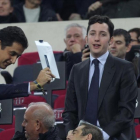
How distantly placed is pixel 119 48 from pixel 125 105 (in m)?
2.32

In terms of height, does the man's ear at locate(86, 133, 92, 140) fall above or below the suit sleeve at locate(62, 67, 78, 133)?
below

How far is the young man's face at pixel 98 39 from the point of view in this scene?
511cm

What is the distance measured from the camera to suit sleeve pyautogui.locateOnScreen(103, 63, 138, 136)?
4.83m

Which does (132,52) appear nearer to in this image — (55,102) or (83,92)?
(55,102)

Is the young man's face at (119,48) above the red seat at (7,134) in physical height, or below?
above

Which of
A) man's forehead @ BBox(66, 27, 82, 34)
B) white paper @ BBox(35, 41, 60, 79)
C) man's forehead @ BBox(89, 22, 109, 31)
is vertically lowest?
white paper @ BBox(35, 41, 60, 79)

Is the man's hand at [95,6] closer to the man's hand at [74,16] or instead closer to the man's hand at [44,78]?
the man's hand at [74,16]

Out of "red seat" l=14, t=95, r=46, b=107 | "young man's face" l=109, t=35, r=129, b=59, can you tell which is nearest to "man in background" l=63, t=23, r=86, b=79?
"young man's face" l=109, t=35, r=129, b=59

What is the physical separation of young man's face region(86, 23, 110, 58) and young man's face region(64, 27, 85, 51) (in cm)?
247

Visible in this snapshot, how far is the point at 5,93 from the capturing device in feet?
15.4

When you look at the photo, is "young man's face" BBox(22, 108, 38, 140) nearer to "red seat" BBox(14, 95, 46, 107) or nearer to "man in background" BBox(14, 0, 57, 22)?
"red seat" BBox(14, 95, 46, 107)

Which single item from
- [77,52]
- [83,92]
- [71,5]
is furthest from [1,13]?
[83,92]

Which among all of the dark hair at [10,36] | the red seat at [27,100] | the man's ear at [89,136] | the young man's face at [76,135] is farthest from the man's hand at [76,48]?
the man's ear at [89,136]

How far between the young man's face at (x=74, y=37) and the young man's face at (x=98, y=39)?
247 cm
